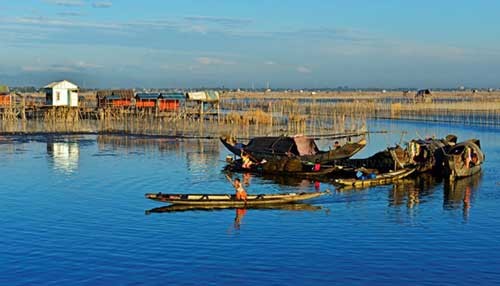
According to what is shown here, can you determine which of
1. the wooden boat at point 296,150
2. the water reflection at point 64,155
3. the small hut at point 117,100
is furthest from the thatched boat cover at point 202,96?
the wooden boat at point 296,150

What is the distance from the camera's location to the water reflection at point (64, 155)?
3244cm

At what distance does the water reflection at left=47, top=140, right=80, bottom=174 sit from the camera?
106 feet

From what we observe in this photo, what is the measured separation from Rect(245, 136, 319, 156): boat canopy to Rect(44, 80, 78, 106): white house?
28.2 metres

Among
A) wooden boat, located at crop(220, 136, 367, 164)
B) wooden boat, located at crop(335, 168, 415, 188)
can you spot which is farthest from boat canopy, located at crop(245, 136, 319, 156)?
wooden boat, located at crop(335, 168, 415, 188)

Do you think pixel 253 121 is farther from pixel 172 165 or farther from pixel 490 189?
pixel 490 189

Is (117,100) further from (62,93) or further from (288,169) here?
(288,169)

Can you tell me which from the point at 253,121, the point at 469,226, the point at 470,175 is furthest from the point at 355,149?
the point at 253,121

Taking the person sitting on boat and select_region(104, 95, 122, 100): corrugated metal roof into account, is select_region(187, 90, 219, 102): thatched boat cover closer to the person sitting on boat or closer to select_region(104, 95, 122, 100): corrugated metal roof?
select_region(104, 95, 122, 100): corrugated metal roof

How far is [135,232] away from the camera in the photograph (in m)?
A: 19.2

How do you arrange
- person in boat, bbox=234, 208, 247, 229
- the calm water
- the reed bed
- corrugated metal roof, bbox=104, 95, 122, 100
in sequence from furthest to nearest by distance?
corrugated metal roof, bbox=104, 95, 122, 100
the reed bed
person in boat, bbox=234, 208, 247, 229
the calm water

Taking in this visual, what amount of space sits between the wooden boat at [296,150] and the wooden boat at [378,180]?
3.26m

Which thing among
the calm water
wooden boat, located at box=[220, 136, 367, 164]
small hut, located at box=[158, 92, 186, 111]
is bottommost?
the calm water

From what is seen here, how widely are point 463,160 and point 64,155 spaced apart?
20.4m

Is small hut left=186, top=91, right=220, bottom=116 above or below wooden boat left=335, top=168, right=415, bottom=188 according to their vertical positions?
above
